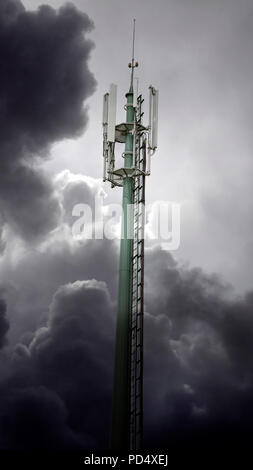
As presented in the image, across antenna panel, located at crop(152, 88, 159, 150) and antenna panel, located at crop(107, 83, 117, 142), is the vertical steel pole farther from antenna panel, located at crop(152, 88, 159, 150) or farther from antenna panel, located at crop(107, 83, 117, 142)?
antenna panel, located at crop(152, 88, 159, 150)

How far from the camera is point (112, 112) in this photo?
175 ft

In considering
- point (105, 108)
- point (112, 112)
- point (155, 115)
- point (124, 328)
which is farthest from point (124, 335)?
point (105, 108)

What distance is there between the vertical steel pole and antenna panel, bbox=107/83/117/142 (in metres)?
1.63

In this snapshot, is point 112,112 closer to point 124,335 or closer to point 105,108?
point 105,108

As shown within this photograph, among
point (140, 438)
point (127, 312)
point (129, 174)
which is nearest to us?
point (140, 438)

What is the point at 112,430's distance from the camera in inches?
1778

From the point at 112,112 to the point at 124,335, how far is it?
773 inches

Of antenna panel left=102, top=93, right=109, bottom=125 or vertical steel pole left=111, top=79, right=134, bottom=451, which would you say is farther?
antenna panel left=102, top=93, right=109, bottom=125

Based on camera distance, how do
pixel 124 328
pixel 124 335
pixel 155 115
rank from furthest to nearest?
pixel 155 115
pixel 124 328
pixel 124 335

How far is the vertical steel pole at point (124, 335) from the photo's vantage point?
45000mm

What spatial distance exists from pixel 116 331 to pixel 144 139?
17.3m

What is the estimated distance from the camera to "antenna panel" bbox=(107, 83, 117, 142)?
5278 centimetres
